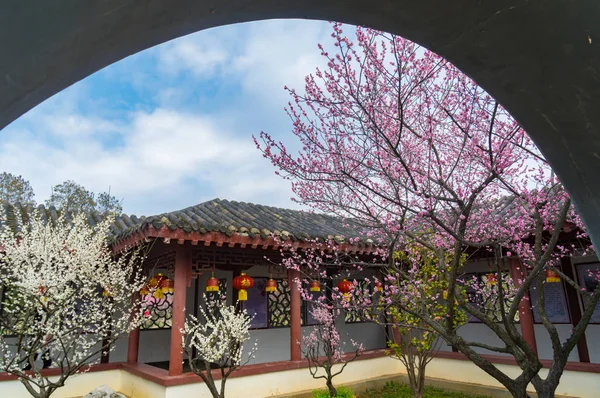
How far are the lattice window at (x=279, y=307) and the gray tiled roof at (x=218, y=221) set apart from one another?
163 cm

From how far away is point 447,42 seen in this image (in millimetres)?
1196

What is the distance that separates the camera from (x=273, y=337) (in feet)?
28.3

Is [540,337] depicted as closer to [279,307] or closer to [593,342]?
[593,342]

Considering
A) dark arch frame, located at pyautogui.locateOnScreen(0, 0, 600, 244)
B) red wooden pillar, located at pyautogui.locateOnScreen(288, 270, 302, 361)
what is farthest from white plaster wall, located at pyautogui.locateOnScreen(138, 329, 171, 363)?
dark arch frame, located at pyautogui.locateOnScreen(0, 0, 600, 244)

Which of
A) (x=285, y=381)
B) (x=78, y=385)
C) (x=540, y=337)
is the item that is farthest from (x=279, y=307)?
(x=540, y=337)

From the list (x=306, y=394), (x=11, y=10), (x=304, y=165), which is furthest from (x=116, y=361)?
(x=11, y=10)

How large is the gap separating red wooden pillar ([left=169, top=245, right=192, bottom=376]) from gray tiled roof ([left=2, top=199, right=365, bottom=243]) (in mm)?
626

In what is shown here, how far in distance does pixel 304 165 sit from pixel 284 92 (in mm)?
760

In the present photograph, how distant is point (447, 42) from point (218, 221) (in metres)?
5.57

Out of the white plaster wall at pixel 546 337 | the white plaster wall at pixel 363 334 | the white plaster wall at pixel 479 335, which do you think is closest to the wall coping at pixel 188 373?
the white plaster wall at pixel 363 334

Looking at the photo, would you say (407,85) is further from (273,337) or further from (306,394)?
(273,337)

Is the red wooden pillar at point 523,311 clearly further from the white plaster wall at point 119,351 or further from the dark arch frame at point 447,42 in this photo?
the white plaster wall at point 119,351

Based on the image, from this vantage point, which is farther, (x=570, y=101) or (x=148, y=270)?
(x=148, y=270)

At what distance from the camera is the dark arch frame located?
2.52 ft
